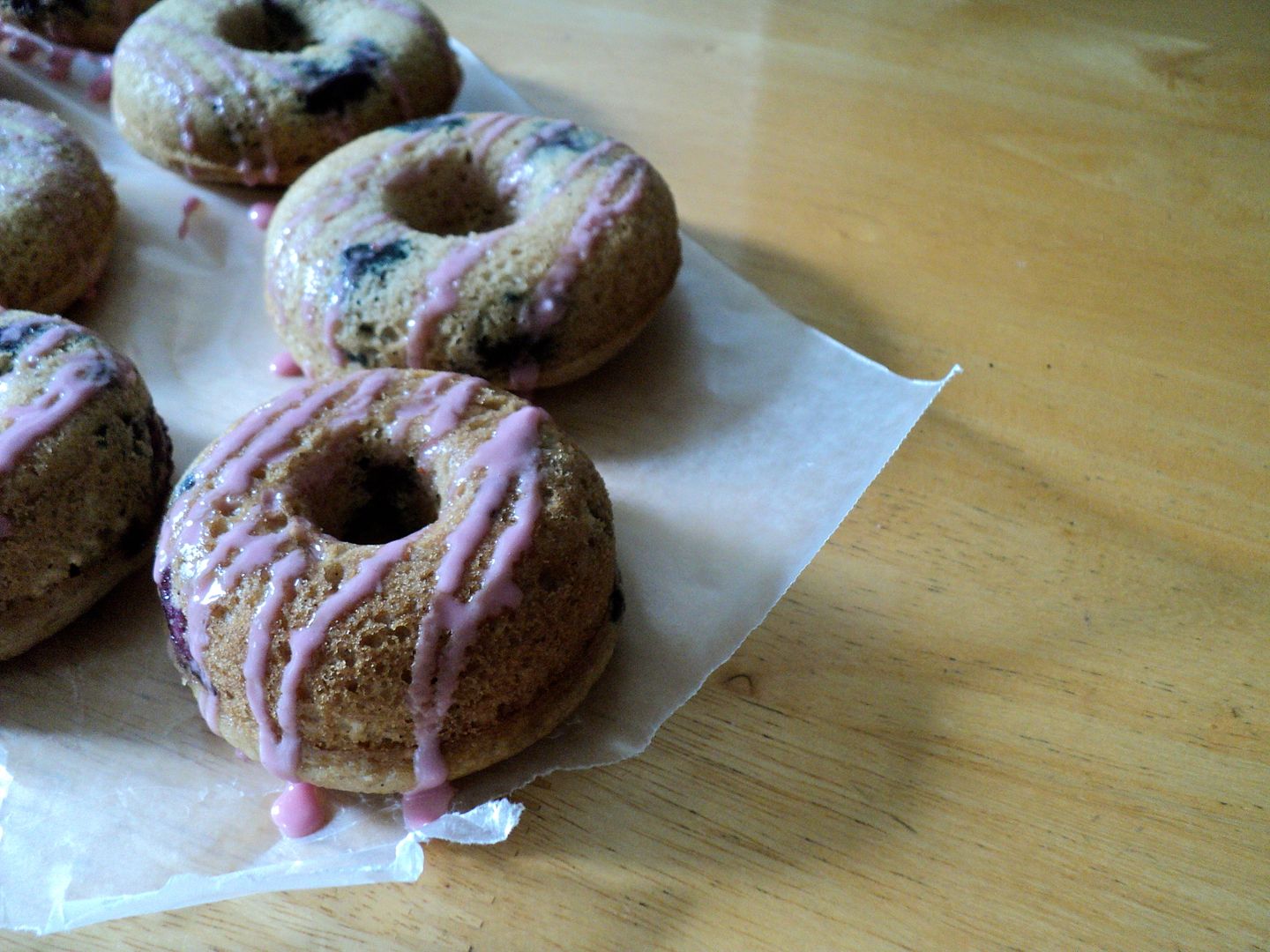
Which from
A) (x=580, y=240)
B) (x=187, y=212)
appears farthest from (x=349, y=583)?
(x=187, y=212)

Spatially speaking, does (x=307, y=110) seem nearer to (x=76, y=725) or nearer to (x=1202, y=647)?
(x=76, y=725)

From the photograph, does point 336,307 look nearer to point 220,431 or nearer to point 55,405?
point 220,431

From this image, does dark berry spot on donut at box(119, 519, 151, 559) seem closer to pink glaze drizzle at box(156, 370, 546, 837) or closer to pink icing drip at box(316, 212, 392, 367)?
pink glaze drizzle at box(156, 370, 546, 837)

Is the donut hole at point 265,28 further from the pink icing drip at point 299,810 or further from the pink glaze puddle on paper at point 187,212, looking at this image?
the pink icing drip at point 299,810

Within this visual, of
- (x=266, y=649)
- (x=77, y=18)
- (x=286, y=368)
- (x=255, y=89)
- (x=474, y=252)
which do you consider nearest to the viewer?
(x=266, y=649)

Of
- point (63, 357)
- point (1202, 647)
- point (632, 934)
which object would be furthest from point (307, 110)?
point (1202, 647)

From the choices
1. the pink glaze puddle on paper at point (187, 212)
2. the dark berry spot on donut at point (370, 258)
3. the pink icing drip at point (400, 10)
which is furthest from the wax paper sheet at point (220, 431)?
the pink icing drip at point (400, 10)

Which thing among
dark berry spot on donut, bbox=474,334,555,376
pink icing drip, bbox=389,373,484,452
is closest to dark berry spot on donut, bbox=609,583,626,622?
pink icing drip, bbox=389,373,484,452

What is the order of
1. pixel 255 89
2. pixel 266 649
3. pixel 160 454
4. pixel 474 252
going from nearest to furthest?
pixel 266 649
pixel 160 454
pixel 474 252
pixel 255 89
